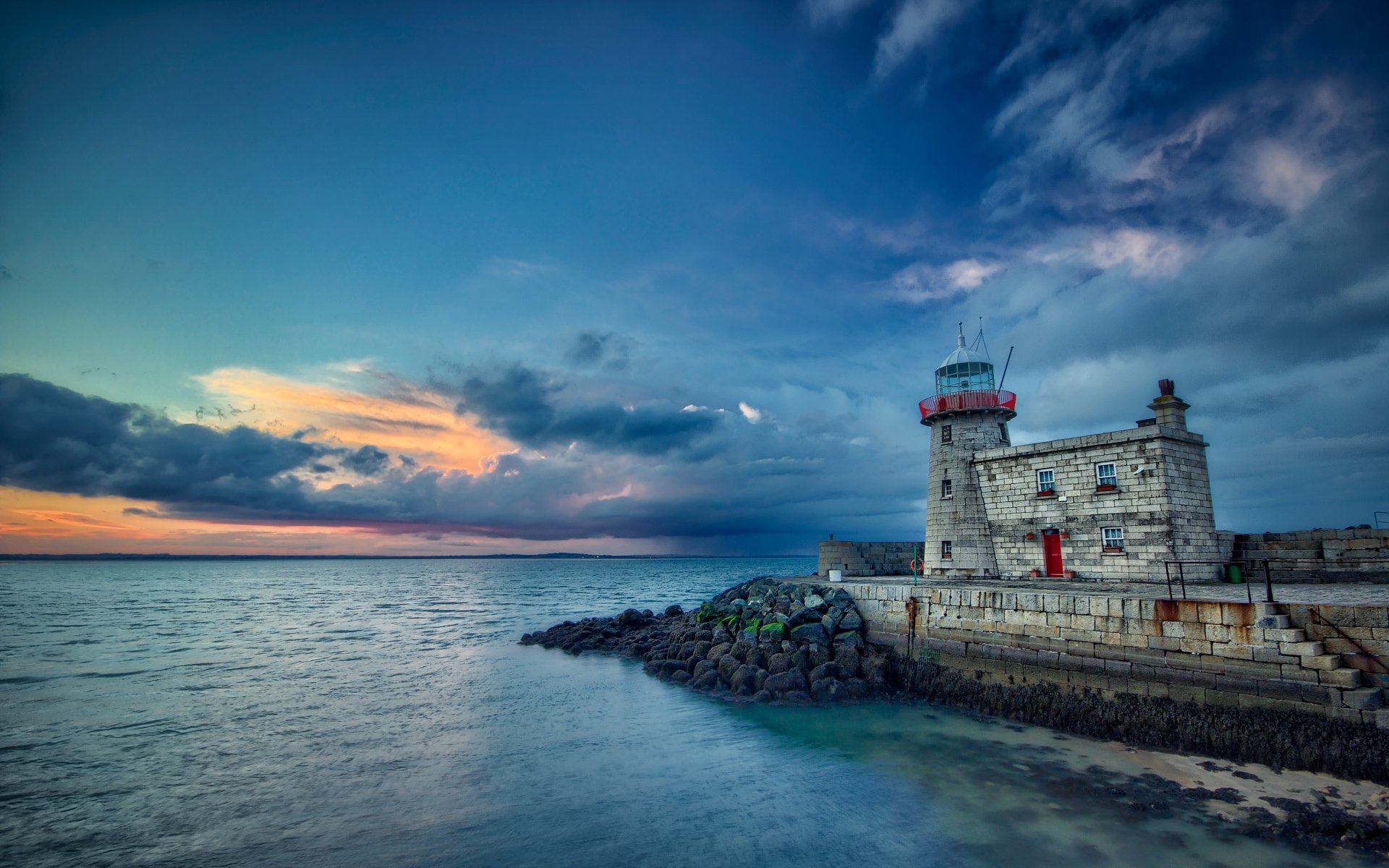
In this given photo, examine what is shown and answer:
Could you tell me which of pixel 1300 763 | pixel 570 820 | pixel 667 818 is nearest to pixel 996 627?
pixel 1300 763

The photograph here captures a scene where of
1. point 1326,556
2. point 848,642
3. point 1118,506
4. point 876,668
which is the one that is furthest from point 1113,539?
point 848,642

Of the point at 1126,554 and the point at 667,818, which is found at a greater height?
the point at 1126,554

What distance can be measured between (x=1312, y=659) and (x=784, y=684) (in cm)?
913

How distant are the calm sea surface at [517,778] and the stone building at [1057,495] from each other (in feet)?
25.9

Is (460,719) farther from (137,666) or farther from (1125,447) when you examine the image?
(1125,447)

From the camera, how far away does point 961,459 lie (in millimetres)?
20734

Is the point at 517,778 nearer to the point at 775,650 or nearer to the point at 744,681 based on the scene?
the point at 744,681

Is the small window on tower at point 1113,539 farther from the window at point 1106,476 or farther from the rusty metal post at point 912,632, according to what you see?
→ the rusty metal post at point 912,632

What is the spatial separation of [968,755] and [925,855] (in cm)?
370

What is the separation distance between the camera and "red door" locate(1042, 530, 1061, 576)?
18036 mm

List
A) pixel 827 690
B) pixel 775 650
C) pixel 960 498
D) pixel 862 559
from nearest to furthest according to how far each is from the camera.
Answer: pixel 827 690, pixel 775 650, pixel 960 498, pixel 862 559

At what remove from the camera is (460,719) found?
44.2 ft

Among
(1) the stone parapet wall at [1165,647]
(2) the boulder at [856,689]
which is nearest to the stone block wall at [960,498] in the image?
(1) the stone parapet wall at [1165,647]

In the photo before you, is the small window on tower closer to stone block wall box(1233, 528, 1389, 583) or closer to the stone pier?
the stone pier
